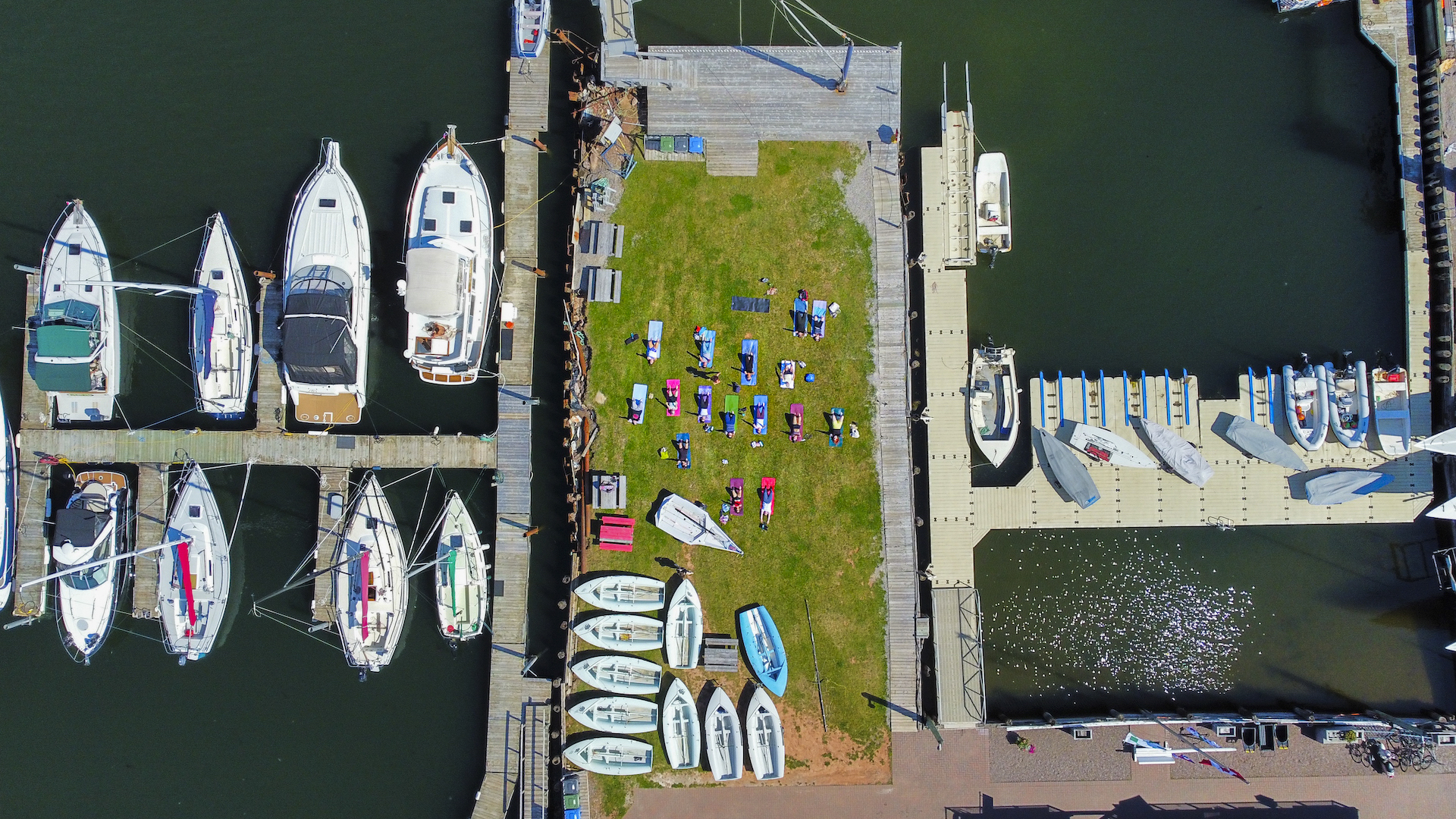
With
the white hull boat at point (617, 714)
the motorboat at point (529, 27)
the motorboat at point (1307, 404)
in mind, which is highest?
the motorboat at point (529, 27)

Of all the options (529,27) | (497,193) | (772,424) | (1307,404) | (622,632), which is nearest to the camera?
(622,632)

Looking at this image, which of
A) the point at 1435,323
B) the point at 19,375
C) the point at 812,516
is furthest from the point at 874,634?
the point at 19,375

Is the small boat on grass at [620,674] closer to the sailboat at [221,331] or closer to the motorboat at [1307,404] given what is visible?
the sailboat at [221,331]

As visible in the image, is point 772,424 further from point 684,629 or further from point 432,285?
point 432,285

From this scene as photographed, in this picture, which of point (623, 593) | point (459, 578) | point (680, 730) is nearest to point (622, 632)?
point (623, 593)

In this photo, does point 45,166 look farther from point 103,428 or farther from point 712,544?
point 712,544

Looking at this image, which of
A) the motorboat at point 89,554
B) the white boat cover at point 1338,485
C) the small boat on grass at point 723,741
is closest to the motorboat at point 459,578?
the small boat on grass at point 723,741

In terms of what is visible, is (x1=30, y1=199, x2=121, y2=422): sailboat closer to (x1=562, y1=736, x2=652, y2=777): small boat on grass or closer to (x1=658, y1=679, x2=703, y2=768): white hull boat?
(x1=562, y1=736, x2=652, y2=777): small boat on grass
